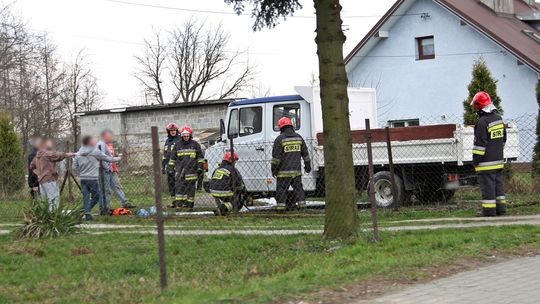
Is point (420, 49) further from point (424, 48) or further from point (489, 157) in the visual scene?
point (489, 157)

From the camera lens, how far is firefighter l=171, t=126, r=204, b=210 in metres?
15.9

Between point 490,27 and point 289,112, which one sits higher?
point 490,27

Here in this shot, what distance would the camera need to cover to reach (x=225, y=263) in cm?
892

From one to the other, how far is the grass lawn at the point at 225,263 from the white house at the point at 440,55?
2097 centimetres

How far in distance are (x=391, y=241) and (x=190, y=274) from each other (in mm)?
2765

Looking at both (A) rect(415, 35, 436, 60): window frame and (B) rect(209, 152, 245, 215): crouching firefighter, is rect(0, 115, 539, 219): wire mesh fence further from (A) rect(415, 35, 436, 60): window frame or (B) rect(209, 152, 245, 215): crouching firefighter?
(A) rect(415, 35, 436, 60): window frame

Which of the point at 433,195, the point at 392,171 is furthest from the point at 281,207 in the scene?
the point at 433,195

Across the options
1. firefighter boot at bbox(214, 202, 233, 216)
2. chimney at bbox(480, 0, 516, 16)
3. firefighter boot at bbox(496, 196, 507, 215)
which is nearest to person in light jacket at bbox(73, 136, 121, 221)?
firefighter boot at bbox(214, 202, 233, 216)

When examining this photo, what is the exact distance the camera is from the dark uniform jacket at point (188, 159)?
16.0 m

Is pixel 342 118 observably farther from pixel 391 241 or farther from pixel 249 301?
pixel 249 301

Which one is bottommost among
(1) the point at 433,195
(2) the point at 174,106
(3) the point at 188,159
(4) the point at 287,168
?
(1) the point at 433,195

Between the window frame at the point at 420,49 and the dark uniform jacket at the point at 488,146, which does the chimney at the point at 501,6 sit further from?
the dark uniform jacket at the point at 488,146

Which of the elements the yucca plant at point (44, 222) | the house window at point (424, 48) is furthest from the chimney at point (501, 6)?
the yucca plant at point (44, 222)

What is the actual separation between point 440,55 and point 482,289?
2663 centimetres
